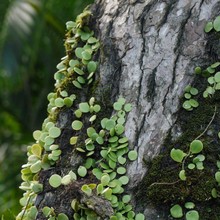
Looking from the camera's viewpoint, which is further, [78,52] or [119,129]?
[78,52]

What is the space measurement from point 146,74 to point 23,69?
3.26 metres

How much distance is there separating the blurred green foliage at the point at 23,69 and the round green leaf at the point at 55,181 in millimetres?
2650

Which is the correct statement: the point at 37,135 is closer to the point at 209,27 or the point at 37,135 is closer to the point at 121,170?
the point at 121,170

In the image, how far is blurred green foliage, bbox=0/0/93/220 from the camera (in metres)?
4.48

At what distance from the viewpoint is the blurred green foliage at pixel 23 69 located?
448 cm

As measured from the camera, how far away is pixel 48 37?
492cm

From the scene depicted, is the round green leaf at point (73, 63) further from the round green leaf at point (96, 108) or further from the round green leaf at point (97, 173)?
the round green leaf at point (97, 173)

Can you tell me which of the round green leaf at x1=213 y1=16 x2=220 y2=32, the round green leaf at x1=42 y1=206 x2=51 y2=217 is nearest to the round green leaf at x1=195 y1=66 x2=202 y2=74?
the round green leaf at x1=213 y1=16 x2=220 y2=32

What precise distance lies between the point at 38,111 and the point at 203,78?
3.63 metres

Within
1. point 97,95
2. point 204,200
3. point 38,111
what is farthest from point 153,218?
point 38,111

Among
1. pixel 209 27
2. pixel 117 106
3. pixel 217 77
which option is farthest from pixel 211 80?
pixel 117 106

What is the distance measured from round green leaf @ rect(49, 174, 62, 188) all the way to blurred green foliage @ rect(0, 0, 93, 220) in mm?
2650

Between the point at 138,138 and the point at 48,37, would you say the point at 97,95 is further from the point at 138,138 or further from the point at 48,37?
the point at 48,37

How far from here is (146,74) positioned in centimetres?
151
